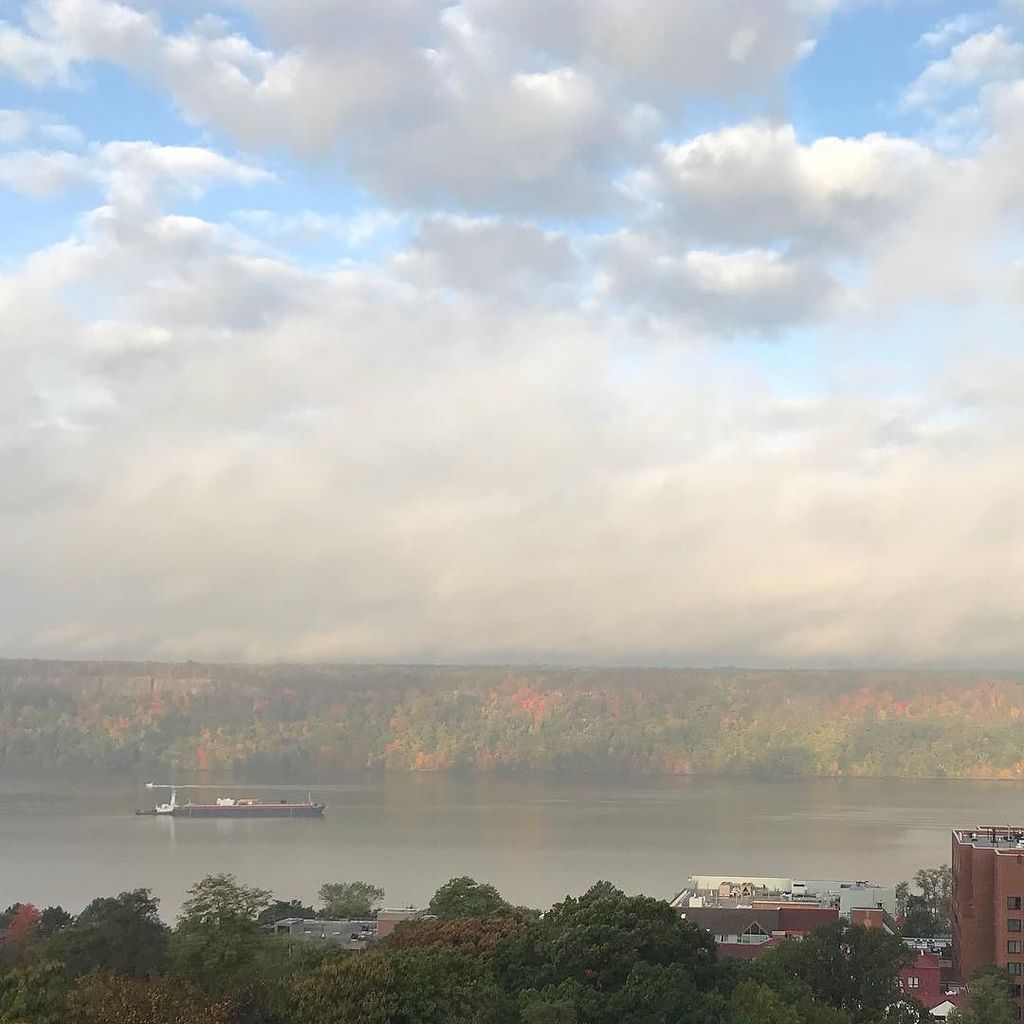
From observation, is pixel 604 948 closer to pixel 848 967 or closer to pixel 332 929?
pixel 848 967

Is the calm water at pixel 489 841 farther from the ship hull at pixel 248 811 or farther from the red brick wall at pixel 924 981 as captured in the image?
the red brick wall at pixel 924 981

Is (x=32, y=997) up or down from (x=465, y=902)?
up

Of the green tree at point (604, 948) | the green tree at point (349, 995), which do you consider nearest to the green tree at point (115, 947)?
the green tree at point (349, 995)

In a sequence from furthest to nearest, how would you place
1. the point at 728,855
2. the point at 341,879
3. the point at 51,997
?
the point at 728,855
the point at 341,879
the point at 51,997

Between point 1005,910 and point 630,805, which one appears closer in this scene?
point 1005,910

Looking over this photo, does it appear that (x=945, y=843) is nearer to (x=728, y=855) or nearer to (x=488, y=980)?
(x=728, y=855)

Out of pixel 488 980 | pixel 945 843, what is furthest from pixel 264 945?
pixel 945 843

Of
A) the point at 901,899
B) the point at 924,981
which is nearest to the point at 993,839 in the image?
the point at 924,981
